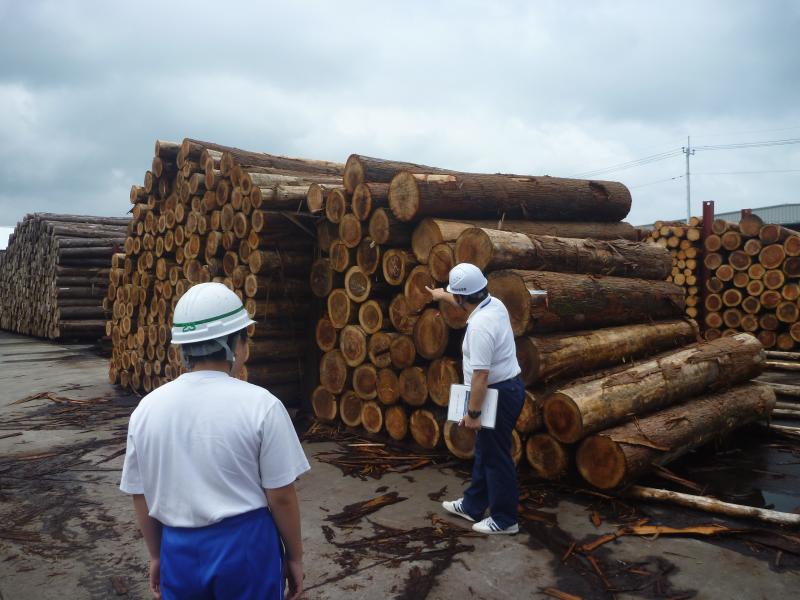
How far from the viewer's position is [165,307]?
9.41 m

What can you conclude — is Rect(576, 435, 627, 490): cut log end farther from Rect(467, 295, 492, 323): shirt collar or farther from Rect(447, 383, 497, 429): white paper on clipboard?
Rect(467, 295, 492, 323): shirt collar

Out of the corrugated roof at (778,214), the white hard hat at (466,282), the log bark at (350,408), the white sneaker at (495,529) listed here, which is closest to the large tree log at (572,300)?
the white hard hat at (466,282)

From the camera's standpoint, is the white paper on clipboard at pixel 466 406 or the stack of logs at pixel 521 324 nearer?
the white paper on clipboard at pixel 466 406

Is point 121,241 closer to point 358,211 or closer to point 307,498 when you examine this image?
point 358,211

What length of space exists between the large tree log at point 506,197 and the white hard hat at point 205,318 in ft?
14.0

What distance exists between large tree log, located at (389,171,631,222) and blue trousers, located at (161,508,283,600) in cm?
456

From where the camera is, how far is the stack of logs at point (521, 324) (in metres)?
5.40

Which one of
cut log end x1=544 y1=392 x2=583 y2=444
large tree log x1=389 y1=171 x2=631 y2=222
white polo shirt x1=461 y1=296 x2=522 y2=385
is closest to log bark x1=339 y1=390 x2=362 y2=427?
large tree log x1=389 y1=171 x2=631 y2=222

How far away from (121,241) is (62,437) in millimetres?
12684

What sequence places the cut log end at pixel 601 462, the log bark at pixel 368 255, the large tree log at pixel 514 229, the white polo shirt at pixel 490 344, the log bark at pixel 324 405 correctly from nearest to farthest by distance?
the white polo shirt at pixel 490 344, the cut log end at pixel 601 462, the large tree log at pixel 514 229, the log bark at pixel 368 255, the log bark at pixel 324 405

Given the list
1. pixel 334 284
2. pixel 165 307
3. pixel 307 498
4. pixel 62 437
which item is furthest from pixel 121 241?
pixel 307 498

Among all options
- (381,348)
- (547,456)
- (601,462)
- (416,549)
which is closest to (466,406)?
(416,549)

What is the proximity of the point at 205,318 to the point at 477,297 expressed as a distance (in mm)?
2755

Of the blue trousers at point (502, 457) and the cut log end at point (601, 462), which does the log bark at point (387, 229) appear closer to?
the blue trousers at point (502, 457)
